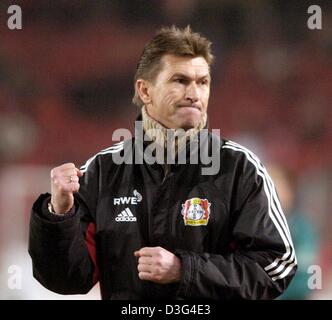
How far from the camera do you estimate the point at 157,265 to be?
1.35 metres

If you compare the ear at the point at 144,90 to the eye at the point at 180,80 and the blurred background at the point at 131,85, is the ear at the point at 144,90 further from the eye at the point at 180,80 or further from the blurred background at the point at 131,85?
the blurred background at the point at 131,85

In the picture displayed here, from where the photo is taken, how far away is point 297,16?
11.3ft

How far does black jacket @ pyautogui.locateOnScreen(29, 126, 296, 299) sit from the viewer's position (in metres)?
1.41

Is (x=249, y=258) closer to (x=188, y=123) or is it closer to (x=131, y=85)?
(x=188, y=123)

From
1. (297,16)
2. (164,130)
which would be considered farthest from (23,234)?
(297,16)

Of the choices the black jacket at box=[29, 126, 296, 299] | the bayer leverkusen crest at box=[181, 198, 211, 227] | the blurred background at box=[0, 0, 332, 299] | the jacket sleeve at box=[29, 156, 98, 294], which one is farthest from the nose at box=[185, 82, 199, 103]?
the blurred background at box=[0, 0, 332, 299]

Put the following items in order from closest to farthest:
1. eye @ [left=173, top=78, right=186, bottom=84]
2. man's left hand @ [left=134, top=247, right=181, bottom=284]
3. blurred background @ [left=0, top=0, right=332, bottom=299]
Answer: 1. man's left hand @ [left=134, top=247, right=181, bottom=284]
2. eye @ [left=173, top=78, right=186, bottom=84]
3. blurred background @ [left=0, top=0, right=332, bottom=299]

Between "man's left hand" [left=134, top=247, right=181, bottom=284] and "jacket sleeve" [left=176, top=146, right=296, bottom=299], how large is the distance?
23 mm

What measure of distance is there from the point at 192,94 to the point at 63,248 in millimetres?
488

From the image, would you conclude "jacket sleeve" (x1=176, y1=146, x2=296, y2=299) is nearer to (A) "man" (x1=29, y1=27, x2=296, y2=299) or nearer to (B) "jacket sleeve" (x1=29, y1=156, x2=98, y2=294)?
(A) "man" (x1=29, y1=27, x2=296, y2=299)

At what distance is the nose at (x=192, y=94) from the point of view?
5.02 ft

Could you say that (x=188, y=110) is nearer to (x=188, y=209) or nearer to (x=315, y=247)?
(x=188, y=209)

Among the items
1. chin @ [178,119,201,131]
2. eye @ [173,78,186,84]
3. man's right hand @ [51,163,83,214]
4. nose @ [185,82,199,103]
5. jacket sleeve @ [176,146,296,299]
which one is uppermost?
eye @ [173,78,186,84]

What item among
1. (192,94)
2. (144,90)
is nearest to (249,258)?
(192,94)
